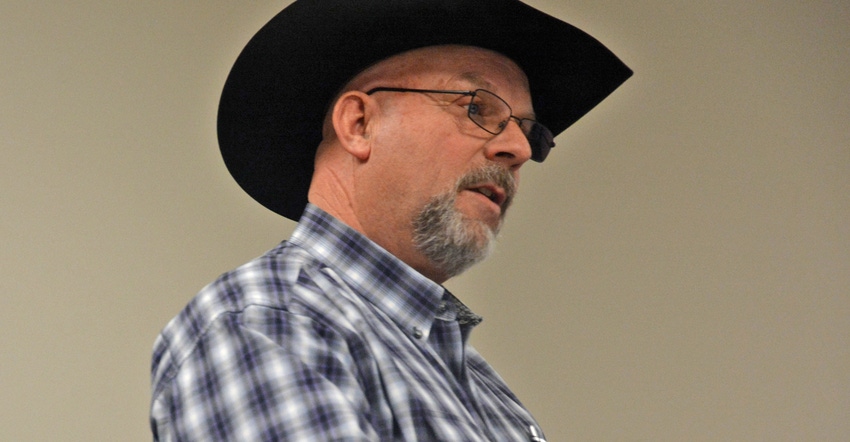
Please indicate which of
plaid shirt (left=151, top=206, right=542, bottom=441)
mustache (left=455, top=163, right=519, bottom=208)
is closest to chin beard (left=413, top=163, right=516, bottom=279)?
mustache (left=455, top=163, right=519, bottom=208)

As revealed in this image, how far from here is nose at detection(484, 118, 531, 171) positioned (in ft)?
4.30

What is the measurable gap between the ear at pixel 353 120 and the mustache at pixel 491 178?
0.14m

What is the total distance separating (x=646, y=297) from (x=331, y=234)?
136 centimetres

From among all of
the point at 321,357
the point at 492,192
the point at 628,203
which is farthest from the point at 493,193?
the point at 628,203

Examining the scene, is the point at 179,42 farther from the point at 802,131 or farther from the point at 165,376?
the point at 802,131

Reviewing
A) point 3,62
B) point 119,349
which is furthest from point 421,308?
point 3,62

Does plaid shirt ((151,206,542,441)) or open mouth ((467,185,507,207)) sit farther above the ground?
open mouth ((467,185,507,207))

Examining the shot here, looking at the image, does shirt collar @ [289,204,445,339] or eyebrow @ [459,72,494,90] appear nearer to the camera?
shirt collar @ [289,204,445,339]

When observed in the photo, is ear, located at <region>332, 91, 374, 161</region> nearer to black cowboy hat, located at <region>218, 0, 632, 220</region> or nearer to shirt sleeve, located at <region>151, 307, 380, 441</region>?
black cowboy hat, located at <region>218, 0, 632, 220</region>

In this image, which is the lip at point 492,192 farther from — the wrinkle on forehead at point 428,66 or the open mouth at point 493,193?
the wrinkle on forehead at point 428,66

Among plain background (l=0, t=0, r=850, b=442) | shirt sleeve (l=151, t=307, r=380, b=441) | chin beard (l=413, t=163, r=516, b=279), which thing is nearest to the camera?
shirt sleeve (l=151, t=307, r=380, b=441)

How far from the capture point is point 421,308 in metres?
1.14

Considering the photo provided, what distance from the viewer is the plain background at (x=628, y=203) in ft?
6.11

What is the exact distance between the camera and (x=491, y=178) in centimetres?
130
